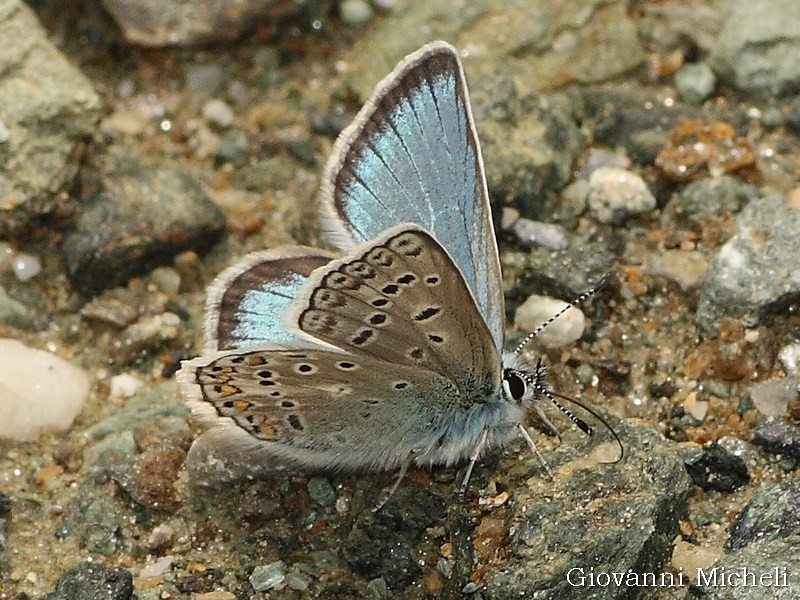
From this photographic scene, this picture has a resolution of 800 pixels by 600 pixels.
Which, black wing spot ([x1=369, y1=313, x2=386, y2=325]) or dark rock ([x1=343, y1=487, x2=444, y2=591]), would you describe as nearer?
black wing spot ([x1=369, y1=313, x2=386, y2=325])

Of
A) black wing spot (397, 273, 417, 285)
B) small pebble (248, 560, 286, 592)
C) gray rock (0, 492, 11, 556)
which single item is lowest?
small pebble (248, 560, 286, 592)

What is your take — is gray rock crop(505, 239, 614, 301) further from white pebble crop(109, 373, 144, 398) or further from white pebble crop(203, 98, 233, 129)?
white pebble crop(203, 98, 233, 129)

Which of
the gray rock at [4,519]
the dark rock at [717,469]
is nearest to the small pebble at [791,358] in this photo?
the dark rock at [717,469]

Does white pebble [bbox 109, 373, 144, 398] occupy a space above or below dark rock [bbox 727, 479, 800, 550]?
above

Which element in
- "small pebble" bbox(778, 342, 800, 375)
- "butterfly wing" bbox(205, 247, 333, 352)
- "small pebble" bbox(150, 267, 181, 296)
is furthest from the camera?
"small pebble" bbox(150, 267, 181, 296)

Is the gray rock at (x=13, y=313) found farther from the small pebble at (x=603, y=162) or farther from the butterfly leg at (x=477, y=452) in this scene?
the small pebble at (x=603, y=162)

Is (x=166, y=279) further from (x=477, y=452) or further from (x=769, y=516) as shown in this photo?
(x=769, y=516)

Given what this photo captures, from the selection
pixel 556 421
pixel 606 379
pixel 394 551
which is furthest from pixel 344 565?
pixel 606 379

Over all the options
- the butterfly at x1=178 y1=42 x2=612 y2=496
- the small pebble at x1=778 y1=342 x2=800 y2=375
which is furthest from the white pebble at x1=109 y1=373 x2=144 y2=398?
the small pebble at x1=778 y1=342 x2=800 y2=375
